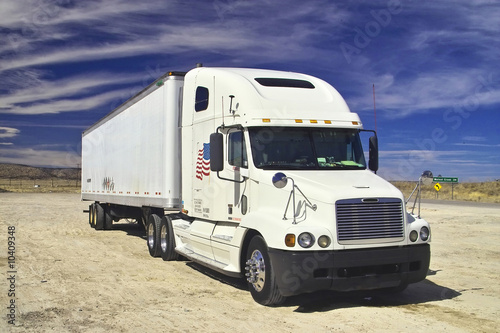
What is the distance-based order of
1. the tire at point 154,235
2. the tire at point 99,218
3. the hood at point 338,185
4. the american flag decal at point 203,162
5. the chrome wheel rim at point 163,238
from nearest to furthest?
1. the hood at point 338,185
2. the american flag decal at point 203,162
3. the chrome wheel rim at point 163,238
4. the tire at point 154,235
5. the tire at point 99,218

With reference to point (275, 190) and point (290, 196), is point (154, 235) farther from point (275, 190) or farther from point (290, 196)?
point (290, 196)

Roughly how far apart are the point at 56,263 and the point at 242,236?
16.9 feet

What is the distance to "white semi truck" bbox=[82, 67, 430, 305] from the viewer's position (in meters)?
7.14

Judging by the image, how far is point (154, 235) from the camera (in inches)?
487

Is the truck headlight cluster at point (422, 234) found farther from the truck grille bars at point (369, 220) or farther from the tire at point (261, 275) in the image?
the tire at point (261, 275)

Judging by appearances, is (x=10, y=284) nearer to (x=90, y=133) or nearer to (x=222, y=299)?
(x=222, y=299)

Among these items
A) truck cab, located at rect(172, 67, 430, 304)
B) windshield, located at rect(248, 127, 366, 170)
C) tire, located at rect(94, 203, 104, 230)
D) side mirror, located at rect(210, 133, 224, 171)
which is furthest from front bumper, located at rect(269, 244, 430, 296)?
tire, located at rect(94, 203, 104, 230)

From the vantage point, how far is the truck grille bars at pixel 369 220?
7180 mm

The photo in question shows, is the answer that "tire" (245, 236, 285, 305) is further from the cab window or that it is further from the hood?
the cab window

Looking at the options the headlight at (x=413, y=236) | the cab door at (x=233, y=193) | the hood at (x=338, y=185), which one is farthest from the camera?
the cab door at (x=233, y=193)

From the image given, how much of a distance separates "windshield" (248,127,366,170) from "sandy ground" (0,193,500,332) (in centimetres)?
211

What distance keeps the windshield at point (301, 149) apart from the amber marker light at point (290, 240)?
1446mm

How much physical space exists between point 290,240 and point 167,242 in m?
5.28

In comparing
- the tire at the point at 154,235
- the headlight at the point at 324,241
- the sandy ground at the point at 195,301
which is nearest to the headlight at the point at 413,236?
the sandy ground at the point at 195,301
